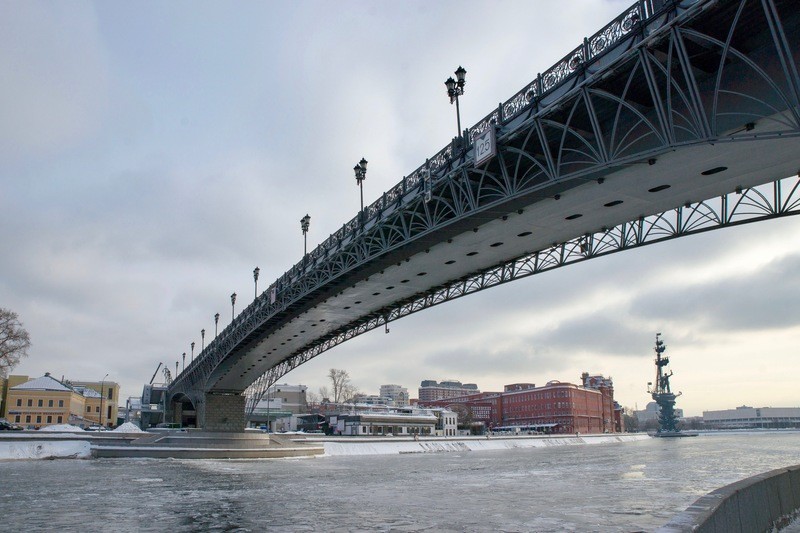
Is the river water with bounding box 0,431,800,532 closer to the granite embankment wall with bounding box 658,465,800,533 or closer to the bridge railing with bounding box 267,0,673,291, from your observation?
the granite embankment wall with bounding box 658,465,800,533

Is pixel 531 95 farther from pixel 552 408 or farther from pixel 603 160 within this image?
pixel 552 408

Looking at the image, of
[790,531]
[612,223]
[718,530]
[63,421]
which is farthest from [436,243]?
[63,421]

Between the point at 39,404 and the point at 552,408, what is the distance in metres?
118

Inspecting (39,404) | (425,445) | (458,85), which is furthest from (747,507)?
(39,404)

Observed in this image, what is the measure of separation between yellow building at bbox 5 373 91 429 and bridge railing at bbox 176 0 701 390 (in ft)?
283

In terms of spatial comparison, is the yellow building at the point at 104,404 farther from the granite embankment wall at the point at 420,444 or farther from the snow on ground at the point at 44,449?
the snow on ground at the point at 44,449

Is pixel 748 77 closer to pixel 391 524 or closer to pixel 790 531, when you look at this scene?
pixel 790 531

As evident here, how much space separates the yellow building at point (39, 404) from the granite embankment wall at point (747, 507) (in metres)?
113

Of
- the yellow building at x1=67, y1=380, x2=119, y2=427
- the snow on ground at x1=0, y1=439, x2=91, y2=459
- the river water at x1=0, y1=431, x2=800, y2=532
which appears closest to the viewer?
the river water at x1=0, y1=431, x2=800, y2=532

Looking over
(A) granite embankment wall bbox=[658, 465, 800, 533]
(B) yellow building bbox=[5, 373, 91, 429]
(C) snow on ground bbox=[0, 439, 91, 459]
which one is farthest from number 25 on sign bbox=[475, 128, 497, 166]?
(B) yellow building bbox=[5, 373, 91, 429]

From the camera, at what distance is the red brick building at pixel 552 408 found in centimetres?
16112

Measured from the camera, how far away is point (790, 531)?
35.7 ft

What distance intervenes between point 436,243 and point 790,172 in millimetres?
15552

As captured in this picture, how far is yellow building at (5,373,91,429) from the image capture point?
341ft
